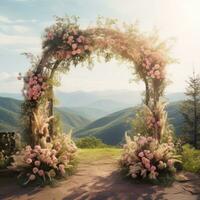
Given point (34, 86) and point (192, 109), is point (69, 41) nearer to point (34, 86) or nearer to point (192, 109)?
point (34, 86)

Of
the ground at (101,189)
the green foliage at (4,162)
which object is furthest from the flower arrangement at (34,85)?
the ground at (101,189)

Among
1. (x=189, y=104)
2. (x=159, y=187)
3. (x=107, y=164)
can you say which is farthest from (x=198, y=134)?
(x=159, y=187)

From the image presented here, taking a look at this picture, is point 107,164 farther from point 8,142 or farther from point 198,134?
point 198,134

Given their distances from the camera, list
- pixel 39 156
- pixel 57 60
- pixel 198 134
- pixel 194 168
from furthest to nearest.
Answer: pixel 198 134 < pixel 57 60 < pixel 194 168 < pixel 39 156

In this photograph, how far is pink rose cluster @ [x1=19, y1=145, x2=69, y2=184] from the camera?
383 inches

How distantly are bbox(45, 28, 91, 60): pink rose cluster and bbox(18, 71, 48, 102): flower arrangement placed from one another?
3.06ft

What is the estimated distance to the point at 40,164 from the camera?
9945 millimetres

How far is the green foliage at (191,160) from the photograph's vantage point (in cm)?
1077

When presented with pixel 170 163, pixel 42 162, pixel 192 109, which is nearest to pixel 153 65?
pixel 170 163

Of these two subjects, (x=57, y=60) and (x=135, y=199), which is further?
(x=57, y=60)

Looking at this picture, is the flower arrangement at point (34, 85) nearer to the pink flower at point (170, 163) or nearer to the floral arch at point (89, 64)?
the floral arch at point (89, 64)

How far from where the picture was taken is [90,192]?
8.80 m

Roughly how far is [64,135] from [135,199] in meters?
3.53

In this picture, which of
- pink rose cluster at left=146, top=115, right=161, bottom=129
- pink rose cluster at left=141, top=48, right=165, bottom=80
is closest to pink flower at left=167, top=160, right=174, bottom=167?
pink rose cluster at left=146, top=115, right=161, bottom=129
